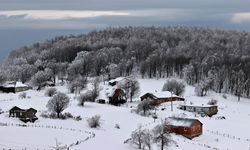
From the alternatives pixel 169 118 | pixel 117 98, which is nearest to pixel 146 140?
pixel 169 118

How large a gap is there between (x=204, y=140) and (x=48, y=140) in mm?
21283

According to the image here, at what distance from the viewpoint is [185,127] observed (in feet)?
206

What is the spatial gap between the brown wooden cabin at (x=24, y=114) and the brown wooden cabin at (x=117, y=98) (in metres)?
24.9

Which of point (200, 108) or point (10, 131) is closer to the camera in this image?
point (10, 131)

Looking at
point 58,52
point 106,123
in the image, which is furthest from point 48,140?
point 58,52

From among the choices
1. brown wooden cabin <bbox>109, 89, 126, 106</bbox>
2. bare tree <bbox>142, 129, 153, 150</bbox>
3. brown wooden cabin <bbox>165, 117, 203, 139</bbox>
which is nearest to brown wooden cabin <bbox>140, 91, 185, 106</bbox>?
brown wooden cabin <bbox>109, 89, 126, 106</bbox>

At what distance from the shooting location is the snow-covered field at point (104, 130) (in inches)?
1929

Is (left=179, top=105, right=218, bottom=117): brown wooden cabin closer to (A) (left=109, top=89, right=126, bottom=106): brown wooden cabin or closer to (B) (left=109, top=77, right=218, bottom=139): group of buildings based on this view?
(B) (left=109, top=77, right=218, bottom=139): group of buildings

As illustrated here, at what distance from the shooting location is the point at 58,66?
439 ft

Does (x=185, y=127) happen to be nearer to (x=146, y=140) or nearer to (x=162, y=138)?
(x=162, y=138)

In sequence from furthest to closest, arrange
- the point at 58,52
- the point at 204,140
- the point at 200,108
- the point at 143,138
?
1. the point at 58,52
2. the point at 200,108
3. the point at 204,140
4. the point at 143,138

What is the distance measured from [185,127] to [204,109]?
22.1 meters

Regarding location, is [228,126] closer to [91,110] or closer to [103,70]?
[91,110]

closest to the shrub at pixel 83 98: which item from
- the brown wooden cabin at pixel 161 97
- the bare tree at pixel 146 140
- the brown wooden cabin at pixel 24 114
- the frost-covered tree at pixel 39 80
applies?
the brown wooden cabin at pixel 24 114
